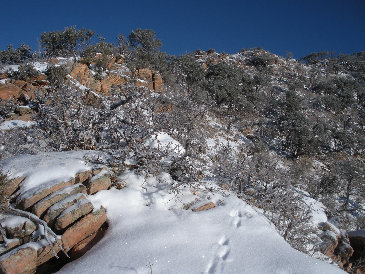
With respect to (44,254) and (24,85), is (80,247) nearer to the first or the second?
(44,254)

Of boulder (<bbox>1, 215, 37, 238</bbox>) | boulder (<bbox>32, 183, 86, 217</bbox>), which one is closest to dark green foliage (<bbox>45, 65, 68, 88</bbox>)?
boulder (<bbox>32, 183, 86, 217</bbox>)

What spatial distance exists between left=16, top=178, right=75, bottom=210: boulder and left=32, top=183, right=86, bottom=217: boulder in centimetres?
12

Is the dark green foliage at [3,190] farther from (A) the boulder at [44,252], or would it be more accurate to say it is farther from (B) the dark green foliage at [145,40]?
(B) the dark green foliage at [145,40]

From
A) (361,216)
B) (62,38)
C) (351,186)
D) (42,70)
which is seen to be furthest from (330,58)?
(42,70)

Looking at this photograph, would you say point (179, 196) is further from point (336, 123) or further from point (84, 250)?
point (336, 123)

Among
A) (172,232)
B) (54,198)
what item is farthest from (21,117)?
(172,232)

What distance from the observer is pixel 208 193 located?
5402mm

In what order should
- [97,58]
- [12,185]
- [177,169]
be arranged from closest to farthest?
1. [12,185]
2. [177,169]
3. [97,58]

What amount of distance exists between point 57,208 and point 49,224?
0.26 meters

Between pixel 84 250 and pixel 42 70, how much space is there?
1440 cm

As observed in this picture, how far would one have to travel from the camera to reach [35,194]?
412 cm

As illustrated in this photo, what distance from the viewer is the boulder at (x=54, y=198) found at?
13.1 feet

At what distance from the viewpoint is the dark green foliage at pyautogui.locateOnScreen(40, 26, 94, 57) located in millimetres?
20609

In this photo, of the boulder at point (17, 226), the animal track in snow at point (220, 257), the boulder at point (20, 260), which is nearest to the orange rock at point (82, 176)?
the boulder at point (17, 226)
